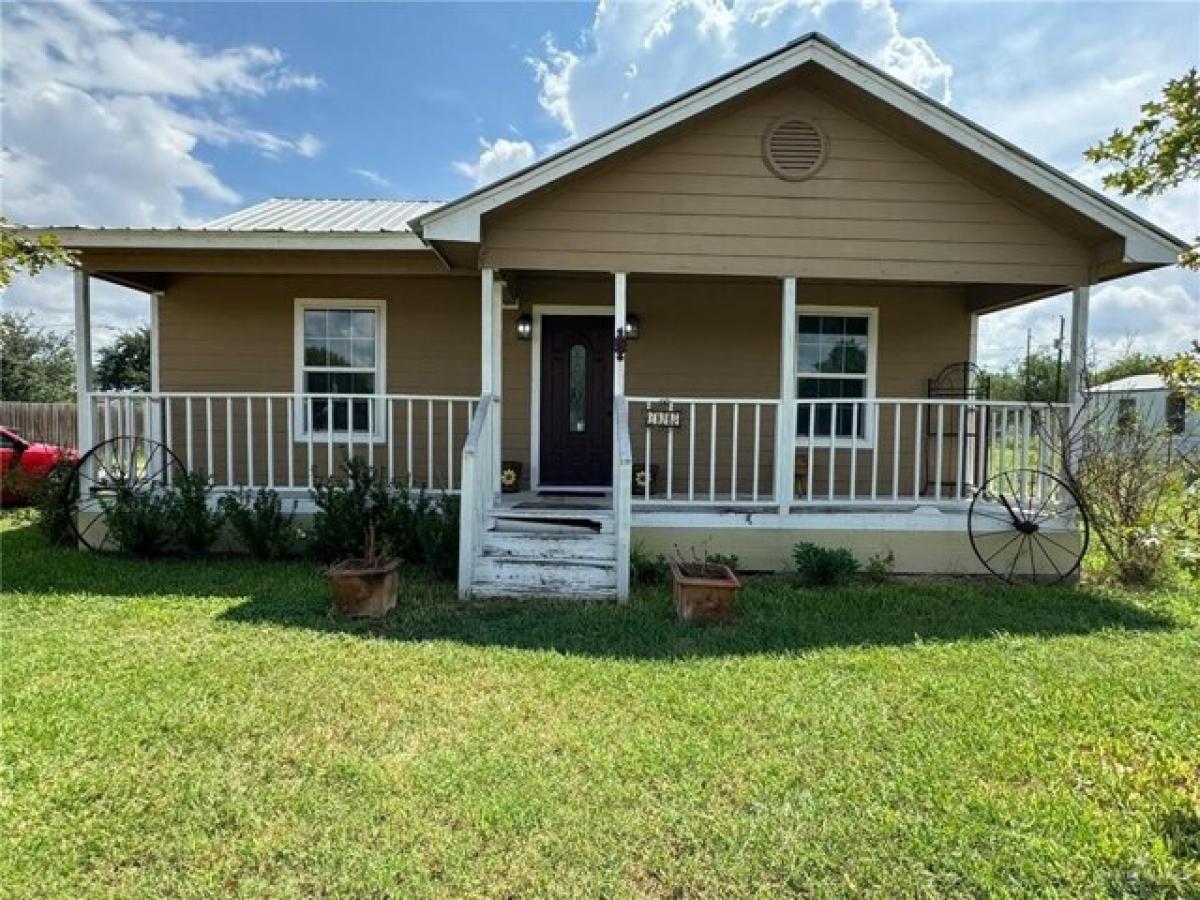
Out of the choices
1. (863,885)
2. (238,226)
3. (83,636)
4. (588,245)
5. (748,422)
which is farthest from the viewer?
(748,422)

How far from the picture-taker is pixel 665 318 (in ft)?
26.1

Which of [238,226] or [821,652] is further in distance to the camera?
[238,226]

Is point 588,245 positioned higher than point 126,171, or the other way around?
point 126,171

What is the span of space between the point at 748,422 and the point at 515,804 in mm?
6067

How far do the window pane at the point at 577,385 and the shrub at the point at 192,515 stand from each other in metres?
3.71

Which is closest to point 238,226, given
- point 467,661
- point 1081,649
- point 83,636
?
point 83,636

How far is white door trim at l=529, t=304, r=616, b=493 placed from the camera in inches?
309

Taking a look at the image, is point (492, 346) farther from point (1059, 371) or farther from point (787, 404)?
point (1059, 371)

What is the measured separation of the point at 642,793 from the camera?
2.70 m

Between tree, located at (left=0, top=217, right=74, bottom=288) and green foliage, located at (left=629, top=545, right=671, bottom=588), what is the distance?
4149 mm

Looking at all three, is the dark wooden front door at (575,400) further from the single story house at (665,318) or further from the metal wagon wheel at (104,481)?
the metal wagon wheel at (104,481)

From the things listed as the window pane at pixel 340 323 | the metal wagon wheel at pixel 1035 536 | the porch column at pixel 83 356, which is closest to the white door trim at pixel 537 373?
the window pane at pixel 340 323

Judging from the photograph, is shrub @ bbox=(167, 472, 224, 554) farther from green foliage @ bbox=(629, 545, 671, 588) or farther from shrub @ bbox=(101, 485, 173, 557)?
green foliage @ bbox=(629, 545, 671, 588)

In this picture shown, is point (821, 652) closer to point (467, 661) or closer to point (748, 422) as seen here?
point (467, 661)
